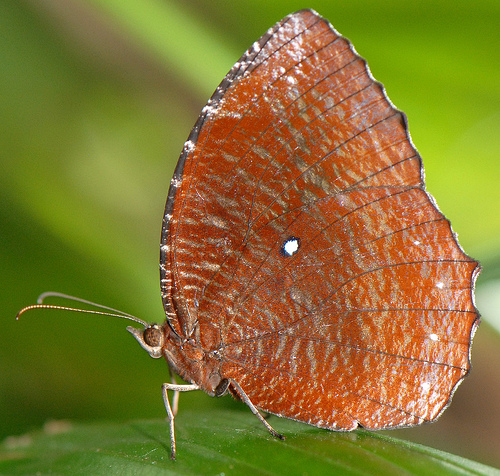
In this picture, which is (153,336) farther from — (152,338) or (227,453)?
(227,453)

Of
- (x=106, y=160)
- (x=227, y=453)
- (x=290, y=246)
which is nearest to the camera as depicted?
(x=227, y=453)

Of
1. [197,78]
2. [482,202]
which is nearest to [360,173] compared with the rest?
[482,202]

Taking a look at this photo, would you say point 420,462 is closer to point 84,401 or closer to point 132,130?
point 84,401

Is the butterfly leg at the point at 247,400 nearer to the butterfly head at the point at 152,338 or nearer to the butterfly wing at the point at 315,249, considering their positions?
the butterfly wing at the point at 315,249

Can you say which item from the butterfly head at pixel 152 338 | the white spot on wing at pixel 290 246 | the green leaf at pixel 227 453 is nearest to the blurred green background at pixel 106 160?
the green leaf at pixel 227 453

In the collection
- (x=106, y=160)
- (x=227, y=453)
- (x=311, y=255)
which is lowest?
(x=227, y=453)

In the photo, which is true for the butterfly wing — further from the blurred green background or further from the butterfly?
the blurred green background

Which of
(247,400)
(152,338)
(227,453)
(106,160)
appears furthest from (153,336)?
(106,160)
